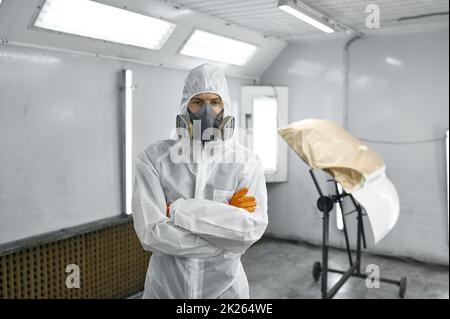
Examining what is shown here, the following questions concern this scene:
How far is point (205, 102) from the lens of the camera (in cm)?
184

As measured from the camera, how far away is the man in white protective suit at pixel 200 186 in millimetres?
1732

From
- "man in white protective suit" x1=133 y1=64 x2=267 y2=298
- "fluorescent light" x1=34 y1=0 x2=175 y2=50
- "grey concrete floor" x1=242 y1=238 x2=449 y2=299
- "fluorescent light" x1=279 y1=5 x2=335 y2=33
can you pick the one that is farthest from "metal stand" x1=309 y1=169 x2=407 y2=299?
"man in white protective suit" x1=133 y1=64 x2=267 y2=298

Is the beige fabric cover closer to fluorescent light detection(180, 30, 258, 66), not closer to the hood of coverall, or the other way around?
fluorescent light detection(180, 30, 258, 66)

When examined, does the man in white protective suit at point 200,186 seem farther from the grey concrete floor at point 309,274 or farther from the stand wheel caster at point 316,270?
the stand wheel caster at point 316,270

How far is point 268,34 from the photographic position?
5.15 metres

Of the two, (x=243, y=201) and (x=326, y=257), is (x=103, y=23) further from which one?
(x=326, y=257)

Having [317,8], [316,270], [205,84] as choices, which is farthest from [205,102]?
[316,270]

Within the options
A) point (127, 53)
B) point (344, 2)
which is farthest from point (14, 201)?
point (344, 2)

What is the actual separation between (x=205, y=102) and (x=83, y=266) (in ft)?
7.54

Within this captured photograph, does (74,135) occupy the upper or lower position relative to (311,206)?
upper

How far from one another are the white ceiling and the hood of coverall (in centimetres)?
199
